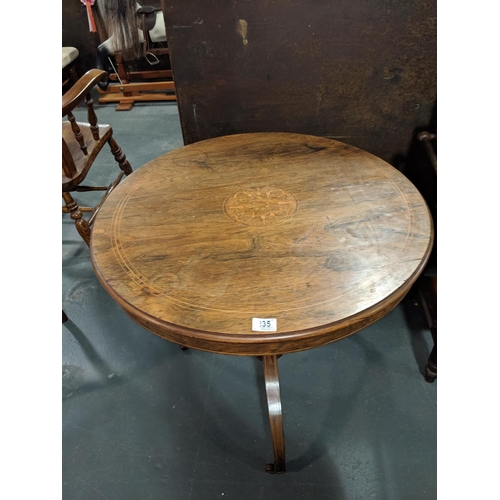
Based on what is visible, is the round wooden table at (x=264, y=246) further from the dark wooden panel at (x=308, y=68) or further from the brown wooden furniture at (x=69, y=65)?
the brown wooden furniture at (x=69, y=65)

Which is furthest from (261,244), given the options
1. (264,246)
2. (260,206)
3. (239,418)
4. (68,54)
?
Answer: (68,54)

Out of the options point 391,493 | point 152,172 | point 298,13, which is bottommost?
point 391,493

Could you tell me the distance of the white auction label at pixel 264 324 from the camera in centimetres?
81

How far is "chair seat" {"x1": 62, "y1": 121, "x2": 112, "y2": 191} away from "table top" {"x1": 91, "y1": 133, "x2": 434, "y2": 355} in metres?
0.62

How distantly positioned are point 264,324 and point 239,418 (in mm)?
834

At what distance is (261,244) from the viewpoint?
1025mm

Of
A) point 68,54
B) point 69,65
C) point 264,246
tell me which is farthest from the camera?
point 69,65

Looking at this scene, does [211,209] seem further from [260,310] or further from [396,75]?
[396,75]

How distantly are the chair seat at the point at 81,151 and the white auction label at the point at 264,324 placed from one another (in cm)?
131

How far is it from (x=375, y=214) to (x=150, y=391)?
1.15 m

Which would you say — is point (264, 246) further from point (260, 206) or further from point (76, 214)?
point (76, 214)

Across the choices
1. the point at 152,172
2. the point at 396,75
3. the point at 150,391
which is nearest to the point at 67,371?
the point at 150,391

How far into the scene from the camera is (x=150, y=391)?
5.23ft

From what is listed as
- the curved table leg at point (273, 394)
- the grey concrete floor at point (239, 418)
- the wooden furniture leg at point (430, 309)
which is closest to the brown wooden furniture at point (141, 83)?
the grey concrete floor at point (239, 418)
